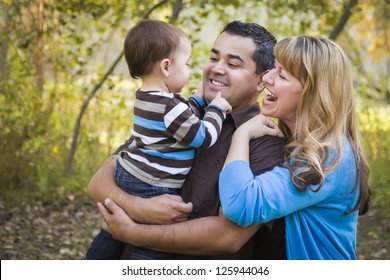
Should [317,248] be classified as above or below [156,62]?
below

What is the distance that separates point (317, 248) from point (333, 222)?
4.8 inches

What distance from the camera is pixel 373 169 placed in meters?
7.62

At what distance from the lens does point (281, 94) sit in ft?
9.53

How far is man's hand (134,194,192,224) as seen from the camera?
2868 mm

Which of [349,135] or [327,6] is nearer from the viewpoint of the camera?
[349,135]

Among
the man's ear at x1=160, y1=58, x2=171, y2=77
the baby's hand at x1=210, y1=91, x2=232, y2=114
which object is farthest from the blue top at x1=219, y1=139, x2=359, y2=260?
the man's ear at x1=160, y1=58, x2=171, y2=77

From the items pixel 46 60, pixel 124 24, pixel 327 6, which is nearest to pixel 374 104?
pixel 327 6

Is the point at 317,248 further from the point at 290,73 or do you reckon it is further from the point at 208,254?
the point at 290,73

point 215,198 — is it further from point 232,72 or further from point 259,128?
point 232,72

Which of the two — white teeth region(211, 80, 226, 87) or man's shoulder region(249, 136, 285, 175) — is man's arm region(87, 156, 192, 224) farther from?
white teeth region(211, 80, 226, 87)

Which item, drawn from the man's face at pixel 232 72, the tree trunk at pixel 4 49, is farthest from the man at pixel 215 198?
the tree trunk at pixel 4 49

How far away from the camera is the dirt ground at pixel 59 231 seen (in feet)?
19.1

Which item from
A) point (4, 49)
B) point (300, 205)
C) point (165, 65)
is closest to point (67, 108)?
point (4, 49)

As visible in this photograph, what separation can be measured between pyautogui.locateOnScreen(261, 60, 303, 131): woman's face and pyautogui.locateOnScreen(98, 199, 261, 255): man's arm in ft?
1.58
